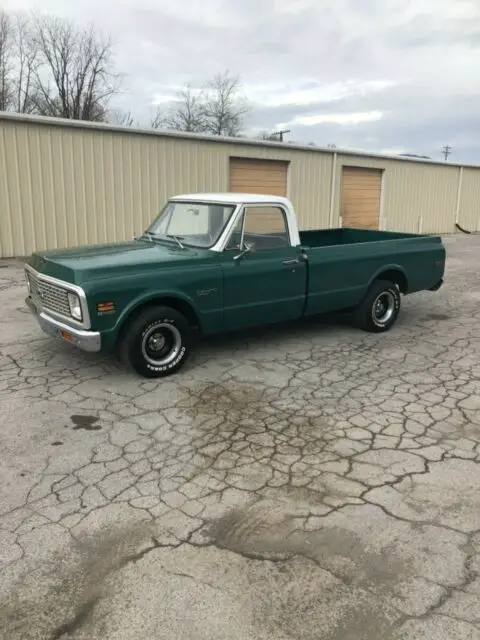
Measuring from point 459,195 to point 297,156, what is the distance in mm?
10077

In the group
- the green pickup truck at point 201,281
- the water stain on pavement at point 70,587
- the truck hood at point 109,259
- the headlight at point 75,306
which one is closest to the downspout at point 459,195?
the green pickup truck at point 201,281

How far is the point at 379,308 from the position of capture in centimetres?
756

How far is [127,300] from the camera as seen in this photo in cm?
515

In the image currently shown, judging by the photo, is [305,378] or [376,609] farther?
[305,378]

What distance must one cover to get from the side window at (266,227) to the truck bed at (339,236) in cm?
208

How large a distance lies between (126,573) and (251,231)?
4.17 metres

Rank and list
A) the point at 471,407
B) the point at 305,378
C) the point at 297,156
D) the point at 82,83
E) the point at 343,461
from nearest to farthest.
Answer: the point at 343,461 < the point at 471,407 < the point at 305,378 < the point at 297,156 < the point at 82,83

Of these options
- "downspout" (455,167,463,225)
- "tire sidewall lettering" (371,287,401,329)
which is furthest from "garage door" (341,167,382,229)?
"tire sidewall lettering" (371,287,401,329)

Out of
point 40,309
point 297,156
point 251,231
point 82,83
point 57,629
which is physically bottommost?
point 57,629

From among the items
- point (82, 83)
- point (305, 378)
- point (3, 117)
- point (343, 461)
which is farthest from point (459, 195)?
point (82, 83)

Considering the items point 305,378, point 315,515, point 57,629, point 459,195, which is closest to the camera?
point 57,629

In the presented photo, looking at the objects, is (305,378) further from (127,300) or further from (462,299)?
(462,299)

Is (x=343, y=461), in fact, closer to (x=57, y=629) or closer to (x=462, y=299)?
(x=57, y=629)

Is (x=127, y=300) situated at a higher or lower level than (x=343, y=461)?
higher
